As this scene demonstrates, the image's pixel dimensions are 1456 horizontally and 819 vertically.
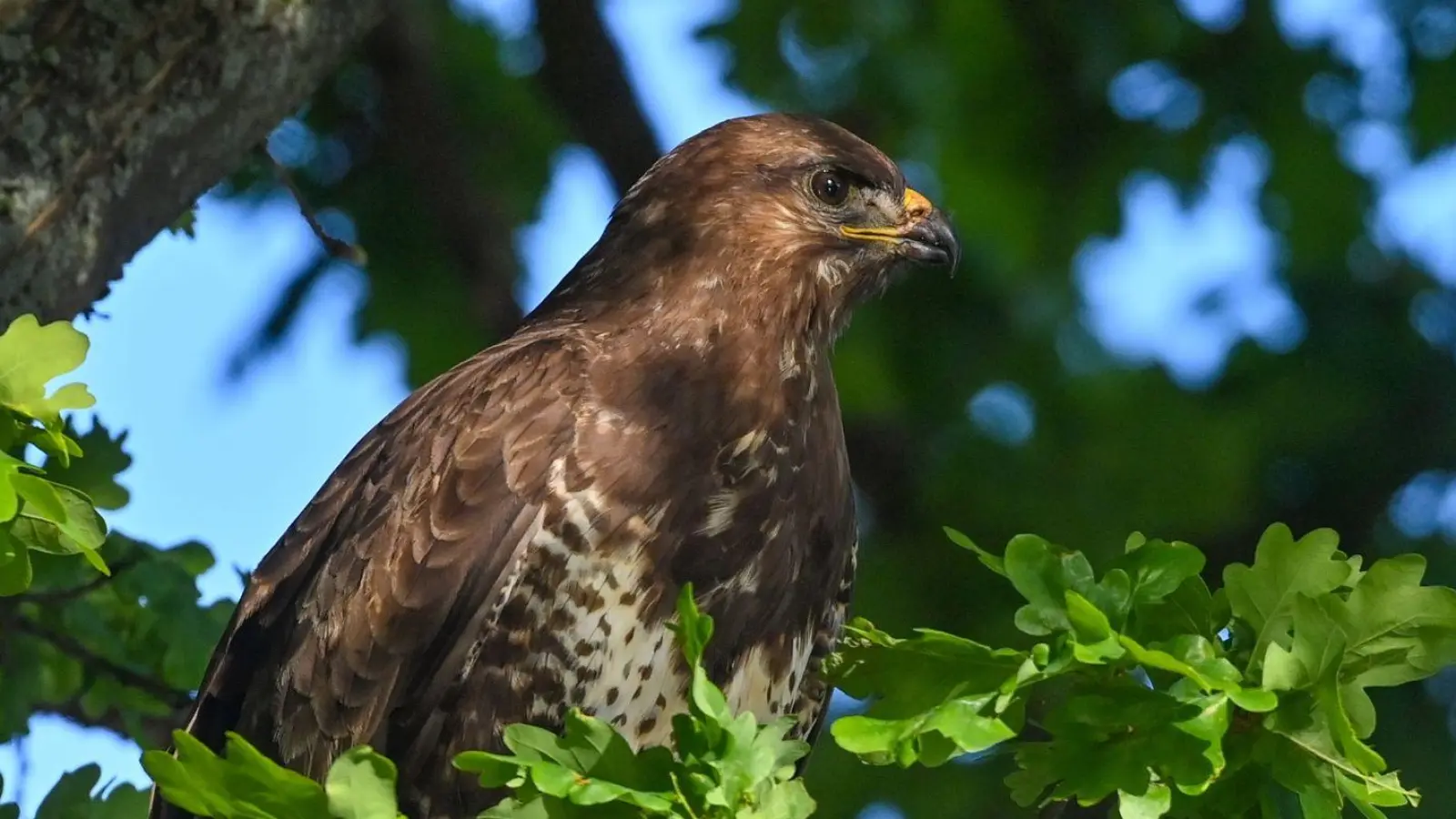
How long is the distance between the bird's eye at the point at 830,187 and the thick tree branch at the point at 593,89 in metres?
1.06

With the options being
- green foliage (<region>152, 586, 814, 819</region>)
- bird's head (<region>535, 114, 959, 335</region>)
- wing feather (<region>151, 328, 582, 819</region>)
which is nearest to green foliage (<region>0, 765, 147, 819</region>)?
wing feather (<region>151, 328, 582, 819</region>)

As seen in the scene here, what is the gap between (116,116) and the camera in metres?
2.95

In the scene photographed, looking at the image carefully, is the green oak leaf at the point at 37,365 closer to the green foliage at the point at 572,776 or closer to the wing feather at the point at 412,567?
the green foliage at the point at 572,776

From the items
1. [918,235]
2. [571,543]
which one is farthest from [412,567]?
[918,235]

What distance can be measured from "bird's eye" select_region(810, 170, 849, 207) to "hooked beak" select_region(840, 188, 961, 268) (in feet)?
0.17

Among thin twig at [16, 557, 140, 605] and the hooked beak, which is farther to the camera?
the hooked beak

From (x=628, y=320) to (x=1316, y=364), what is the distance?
1999 mm

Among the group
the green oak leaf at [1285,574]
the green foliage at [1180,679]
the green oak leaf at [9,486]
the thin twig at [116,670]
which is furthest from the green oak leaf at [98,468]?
the green oak leaf at [1285,574]

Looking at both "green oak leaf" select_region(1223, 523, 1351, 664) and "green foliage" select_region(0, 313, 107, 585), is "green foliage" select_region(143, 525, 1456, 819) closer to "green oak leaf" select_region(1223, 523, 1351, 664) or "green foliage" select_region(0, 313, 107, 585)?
"green oak leaf" select_region(1223, 523, 1351, 664)

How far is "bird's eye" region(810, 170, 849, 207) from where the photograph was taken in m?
3.22

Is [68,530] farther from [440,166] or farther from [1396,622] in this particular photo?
[440,166]

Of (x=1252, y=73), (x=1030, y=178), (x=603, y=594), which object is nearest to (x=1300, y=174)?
(x=1252, y=73)

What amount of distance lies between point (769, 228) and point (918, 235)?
0.29 metres

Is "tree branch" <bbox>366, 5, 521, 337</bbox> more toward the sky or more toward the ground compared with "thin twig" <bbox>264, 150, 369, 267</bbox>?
more toward the sky
